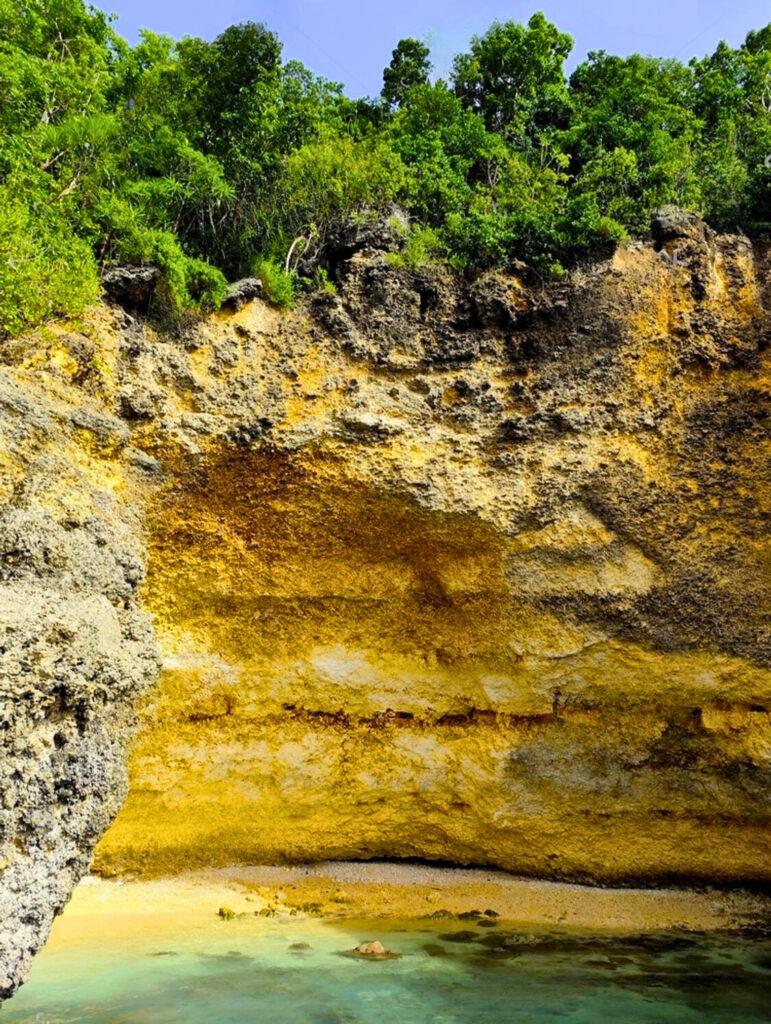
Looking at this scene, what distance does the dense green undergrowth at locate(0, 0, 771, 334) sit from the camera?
31.8ft

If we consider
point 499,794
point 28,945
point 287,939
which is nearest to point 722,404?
point 499,794

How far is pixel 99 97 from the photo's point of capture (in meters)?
11.3

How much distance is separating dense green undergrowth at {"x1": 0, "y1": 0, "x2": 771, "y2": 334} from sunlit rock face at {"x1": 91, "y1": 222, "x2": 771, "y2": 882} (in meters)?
1.09

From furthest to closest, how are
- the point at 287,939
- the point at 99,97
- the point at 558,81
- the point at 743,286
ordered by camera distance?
the point at 558,81 → the point at 99,97 → the point at 743,286 → the point at 287,939

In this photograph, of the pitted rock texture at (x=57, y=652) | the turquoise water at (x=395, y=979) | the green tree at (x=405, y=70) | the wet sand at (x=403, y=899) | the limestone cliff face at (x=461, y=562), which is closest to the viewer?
the pitted rock texture at (x=57, y=652)

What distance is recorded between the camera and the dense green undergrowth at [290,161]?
970 cm

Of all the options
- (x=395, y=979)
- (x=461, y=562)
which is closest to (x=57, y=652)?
(x=395, y=979)

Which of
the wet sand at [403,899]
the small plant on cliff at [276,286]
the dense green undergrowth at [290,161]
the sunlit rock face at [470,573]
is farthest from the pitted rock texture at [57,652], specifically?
the wet sand at [403,899]

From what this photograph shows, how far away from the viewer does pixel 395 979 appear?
760cm

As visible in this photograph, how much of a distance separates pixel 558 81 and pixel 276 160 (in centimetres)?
664

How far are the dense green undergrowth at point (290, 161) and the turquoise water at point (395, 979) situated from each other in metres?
6.89

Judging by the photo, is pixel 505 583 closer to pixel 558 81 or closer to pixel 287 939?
pixel 287 939

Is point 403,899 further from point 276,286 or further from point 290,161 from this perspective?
point 290,161

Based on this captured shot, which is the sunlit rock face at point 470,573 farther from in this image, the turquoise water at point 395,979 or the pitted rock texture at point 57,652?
the turquoise water at point 395,979
